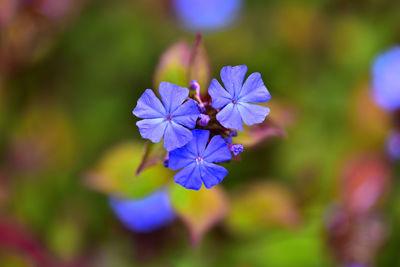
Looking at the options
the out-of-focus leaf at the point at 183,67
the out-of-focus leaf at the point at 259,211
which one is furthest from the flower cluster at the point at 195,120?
the out-of-focus leaf at the point at 259,211

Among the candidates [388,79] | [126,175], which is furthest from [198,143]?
[388,79]

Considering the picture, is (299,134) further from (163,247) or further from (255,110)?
(255,110)

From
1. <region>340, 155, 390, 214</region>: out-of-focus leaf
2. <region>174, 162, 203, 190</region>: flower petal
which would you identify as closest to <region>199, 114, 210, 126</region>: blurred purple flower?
<region>174, 162, 203, 190</region>: flower petal

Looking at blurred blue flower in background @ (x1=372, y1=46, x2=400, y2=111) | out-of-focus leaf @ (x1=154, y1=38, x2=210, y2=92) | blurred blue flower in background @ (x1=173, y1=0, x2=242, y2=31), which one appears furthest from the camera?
blurred blue flower in background @ (x1=173, y1=0, x2=242, y2=31)

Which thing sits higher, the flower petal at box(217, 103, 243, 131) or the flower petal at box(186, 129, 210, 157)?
the flower petal at box(217, 103, 243, 131)

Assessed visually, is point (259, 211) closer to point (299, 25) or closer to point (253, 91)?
point (253, 91)

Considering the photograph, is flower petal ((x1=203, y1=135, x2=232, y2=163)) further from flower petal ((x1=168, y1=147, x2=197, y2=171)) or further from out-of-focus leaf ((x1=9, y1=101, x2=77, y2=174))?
out-of-focus leaf ((x1=9, y1=101, x2=77, y2=174))
